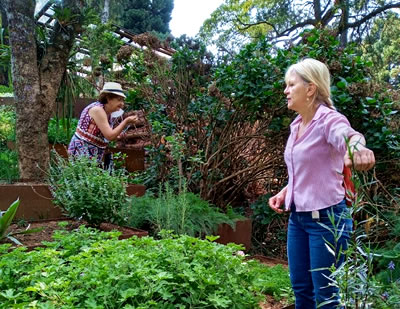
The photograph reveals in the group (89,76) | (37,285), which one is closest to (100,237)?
(37,285)

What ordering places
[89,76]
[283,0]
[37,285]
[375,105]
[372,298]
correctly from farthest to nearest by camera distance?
[283,0]
[89,76]
[375,105]
[37,285]
[372,298]

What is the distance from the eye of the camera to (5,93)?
1405 cm

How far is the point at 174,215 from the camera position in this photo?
13.3 feet

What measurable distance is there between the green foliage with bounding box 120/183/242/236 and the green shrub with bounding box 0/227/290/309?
55.6 inches

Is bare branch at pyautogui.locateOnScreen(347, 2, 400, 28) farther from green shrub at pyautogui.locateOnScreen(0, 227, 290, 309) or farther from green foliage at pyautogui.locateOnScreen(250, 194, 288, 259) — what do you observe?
green shrub at pyautogui.locateOnScreen(0, 227, 290, 309)

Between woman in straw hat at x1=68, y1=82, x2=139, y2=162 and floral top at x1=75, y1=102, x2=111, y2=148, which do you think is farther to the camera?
floral top at x1=75, y1=102, x2=111, y2=148

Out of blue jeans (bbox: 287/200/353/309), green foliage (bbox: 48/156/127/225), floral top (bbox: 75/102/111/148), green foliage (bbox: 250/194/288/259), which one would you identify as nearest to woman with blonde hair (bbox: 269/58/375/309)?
blue jeans (bbox: 287/200/353/309)

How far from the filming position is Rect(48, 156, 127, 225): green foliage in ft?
12.2

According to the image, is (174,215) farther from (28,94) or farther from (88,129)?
(28,94)

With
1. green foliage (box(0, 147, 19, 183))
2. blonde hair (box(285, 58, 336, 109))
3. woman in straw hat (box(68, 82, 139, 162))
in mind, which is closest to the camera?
blonde hair (box(285, 58, 336, 109))

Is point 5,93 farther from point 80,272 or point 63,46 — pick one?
point 80,272

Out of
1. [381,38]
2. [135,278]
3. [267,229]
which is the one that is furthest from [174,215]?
[381,38]

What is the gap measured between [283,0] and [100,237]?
1637 centimetres

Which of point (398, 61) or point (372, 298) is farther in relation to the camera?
point (398, 61)
